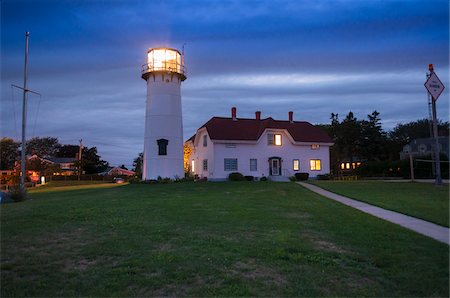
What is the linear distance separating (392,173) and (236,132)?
2000 cm

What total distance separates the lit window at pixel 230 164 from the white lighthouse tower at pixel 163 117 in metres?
4.98

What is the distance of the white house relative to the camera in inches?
1558

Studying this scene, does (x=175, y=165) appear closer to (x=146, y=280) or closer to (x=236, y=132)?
(x=236, y=132)

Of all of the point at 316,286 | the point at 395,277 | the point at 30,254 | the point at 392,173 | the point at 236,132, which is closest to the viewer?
the point at 316,286

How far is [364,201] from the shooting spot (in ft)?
54.2

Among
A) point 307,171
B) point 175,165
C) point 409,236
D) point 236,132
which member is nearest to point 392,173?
point 307,171

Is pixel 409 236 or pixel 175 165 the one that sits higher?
pixel 175 165

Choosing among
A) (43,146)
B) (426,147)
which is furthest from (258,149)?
(43,146)

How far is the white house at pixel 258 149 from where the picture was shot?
39.6m

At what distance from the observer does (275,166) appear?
4162 centimetres

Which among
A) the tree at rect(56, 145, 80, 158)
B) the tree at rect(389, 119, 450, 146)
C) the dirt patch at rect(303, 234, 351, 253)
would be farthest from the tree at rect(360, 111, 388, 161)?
the tree at rect(56, 145, 80, 158)

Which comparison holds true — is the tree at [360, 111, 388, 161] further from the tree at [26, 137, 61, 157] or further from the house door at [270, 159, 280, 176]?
the tree at [26, 137, 61, 157]

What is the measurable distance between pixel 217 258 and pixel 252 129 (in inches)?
1402

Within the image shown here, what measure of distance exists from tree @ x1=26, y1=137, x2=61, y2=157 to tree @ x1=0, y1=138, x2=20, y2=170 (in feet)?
18.0
